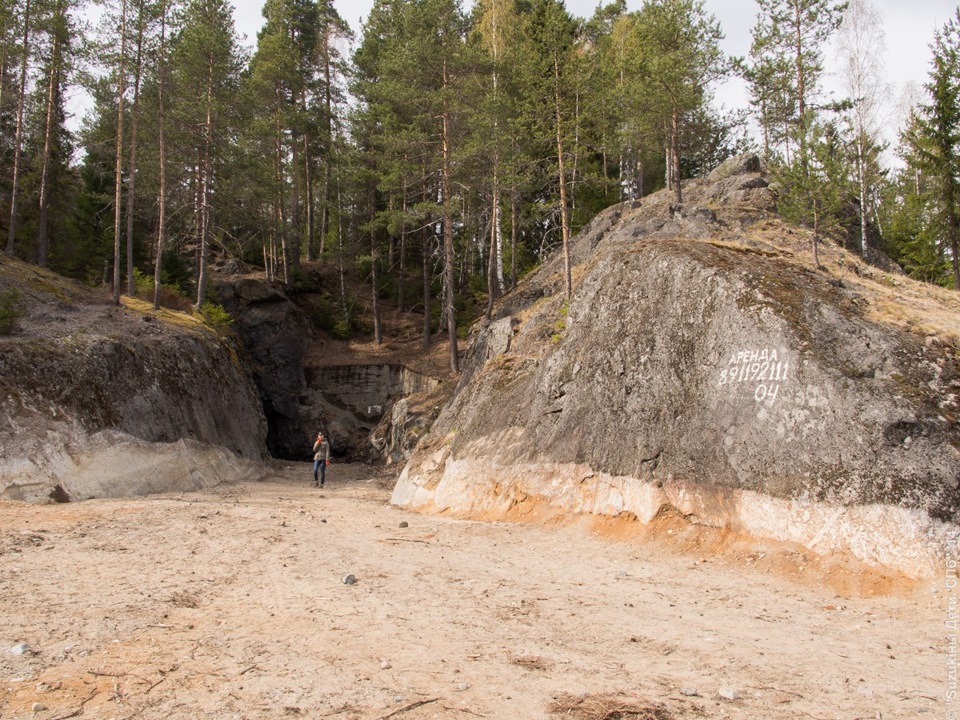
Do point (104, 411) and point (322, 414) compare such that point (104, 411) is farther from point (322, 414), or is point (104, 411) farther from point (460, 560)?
point (322, 414)

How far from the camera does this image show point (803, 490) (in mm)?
9766

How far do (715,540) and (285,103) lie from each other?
3743 cm

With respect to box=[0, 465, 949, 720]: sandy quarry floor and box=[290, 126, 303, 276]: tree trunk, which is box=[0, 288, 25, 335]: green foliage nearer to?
box=[0, 465, 949, 720]: sandy quarry floor

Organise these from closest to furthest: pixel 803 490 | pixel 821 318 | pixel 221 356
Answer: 1. pixel 803 490
2. pixel 821 318
3. pixel 221 356

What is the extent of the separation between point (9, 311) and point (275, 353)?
52.3 ft

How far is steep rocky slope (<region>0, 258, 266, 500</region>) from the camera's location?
1513 cm

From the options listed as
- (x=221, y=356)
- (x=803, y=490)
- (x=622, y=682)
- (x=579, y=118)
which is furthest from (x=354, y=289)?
(x=622, y=682)

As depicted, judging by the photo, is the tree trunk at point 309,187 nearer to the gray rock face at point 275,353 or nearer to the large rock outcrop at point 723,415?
the gray rock face at point 275,353

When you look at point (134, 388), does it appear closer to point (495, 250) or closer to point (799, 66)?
point (495, 250)

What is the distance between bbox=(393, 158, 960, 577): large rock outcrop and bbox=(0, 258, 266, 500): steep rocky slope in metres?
7.17

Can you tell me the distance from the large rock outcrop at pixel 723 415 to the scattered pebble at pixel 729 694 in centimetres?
453

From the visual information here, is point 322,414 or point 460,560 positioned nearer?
point 460,560

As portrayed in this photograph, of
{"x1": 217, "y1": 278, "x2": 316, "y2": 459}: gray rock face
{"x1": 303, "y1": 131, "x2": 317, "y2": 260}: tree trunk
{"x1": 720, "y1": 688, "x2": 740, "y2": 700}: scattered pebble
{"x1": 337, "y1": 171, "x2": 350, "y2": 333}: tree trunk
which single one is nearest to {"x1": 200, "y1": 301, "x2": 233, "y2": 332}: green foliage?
{"x1": 217, "y1": 278, "x2": 316, "y2": 459}: gray rock face

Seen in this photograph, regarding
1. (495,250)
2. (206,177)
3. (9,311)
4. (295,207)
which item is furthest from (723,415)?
(295,207)
